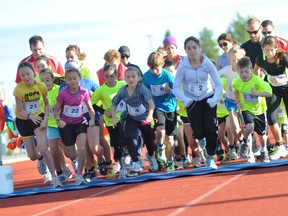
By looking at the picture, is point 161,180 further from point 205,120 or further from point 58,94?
point 58,94

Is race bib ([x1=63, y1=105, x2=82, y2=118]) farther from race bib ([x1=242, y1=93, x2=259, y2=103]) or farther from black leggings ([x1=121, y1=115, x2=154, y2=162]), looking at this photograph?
race bib ([x1=242, y1=93, x2=259, y2=103])

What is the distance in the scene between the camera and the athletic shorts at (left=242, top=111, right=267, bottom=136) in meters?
12.8

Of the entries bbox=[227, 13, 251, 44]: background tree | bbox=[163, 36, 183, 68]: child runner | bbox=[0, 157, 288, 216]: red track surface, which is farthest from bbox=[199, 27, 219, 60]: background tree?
bbox=[0, 157, 288, 216]: red track surface

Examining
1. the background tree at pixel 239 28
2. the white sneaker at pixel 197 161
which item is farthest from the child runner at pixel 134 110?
the background tree at pixel 239 28

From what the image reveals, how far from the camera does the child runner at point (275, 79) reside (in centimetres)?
1291

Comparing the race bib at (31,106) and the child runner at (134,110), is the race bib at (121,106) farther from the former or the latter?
the race bib at (31,106)

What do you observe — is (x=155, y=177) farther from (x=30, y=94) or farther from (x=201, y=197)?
(x=201, y=197)

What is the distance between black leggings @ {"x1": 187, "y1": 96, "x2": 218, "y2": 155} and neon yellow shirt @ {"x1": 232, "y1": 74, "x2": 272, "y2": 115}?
0.79 metres

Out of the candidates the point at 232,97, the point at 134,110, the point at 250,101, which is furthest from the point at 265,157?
the point at 134,110

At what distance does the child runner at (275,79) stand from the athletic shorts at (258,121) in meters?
0.30

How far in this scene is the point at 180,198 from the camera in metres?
9.26

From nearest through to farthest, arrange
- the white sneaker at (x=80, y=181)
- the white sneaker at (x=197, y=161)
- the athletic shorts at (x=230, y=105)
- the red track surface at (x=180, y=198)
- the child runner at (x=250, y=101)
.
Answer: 1. the red track surface at (x=180, y=198)
2. the white sneaker at (x=80, y=181)
3. the child runner at (x=250, y=101)
4. the white sneaker at (x=197, y=161)
5. the athletic shorts at (x=230, y=105)

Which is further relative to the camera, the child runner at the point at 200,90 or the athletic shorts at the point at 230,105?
the athletic shorts at the point at 230,105

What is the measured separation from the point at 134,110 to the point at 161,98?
2.36 ft
